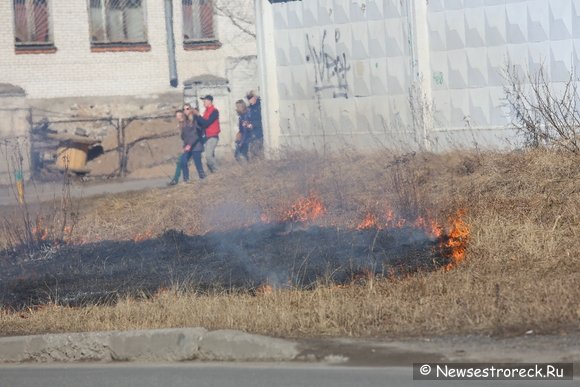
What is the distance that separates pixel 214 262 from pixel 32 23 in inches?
743

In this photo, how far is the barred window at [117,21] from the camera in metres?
29.8

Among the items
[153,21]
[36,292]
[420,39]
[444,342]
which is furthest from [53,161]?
[444,342]

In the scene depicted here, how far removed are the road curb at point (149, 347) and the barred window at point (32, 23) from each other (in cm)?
2101

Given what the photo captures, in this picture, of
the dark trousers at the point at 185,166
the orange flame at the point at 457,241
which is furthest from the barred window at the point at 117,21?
the orange flame at the point at 457,241

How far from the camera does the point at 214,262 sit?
11984 millimetres

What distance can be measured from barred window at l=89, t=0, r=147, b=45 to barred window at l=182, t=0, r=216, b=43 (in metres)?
1.36

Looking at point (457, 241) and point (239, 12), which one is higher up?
point (239, 12)

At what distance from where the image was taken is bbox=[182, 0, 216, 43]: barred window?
1217 inches

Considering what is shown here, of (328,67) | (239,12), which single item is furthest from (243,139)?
(239,12)

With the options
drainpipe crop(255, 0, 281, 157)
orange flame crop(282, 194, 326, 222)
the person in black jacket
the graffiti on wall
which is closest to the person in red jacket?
the person in black jacket

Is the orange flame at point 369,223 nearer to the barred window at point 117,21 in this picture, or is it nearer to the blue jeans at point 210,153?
the blue jeans at point 210,153

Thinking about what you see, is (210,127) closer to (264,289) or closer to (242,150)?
(242,150)

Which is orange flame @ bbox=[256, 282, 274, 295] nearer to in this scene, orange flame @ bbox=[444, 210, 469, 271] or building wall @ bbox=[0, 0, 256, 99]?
orange flame @ bbox=[444, 210, 469, 271]

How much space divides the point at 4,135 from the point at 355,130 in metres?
12.0
